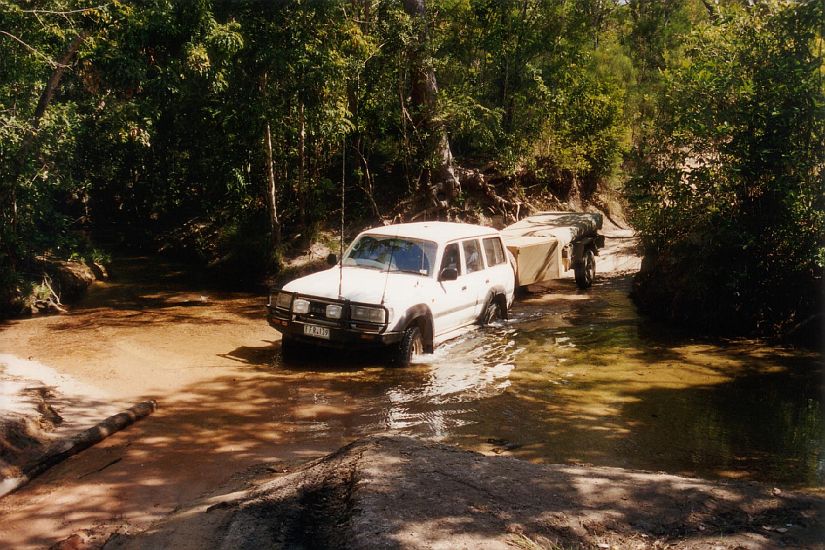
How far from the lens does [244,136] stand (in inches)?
678

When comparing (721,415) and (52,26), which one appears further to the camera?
(52,26)

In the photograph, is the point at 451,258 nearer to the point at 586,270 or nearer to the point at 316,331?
the point at 316,331

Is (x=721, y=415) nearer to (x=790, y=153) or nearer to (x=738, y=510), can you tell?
(x=738, y=510)

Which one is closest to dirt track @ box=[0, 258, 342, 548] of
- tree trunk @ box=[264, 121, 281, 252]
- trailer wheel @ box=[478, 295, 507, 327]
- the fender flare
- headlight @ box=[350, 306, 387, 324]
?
headlight @ box=[350, 306, 387, 324]

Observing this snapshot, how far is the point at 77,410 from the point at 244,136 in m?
11.0

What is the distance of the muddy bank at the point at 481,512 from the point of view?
377cm

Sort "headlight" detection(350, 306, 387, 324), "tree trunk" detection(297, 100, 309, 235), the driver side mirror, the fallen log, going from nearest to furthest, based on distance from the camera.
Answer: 1. the fallen log
2. "headlight" detection(350, 306, 387, 324)
3. the driver side mirror
4. "tree trunk" detection(297, 100, 309, 235)

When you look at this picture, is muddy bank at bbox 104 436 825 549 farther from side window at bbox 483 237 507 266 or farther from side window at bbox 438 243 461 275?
side window at bbox 483 237 507 266

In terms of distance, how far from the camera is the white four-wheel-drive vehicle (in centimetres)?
877

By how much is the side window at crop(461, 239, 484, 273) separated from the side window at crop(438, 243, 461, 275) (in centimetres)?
25

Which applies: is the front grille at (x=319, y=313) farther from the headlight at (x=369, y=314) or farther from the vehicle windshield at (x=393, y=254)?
the vehicle windshield at (x=393, y=254)

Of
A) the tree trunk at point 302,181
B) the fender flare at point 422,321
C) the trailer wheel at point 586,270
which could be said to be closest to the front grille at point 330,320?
the fender flare at point 422,321

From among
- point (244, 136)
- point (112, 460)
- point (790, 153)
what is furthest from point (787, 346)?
point (244, 136)

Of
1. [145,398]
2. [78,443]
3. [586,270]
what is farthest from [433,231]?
[586,270]
